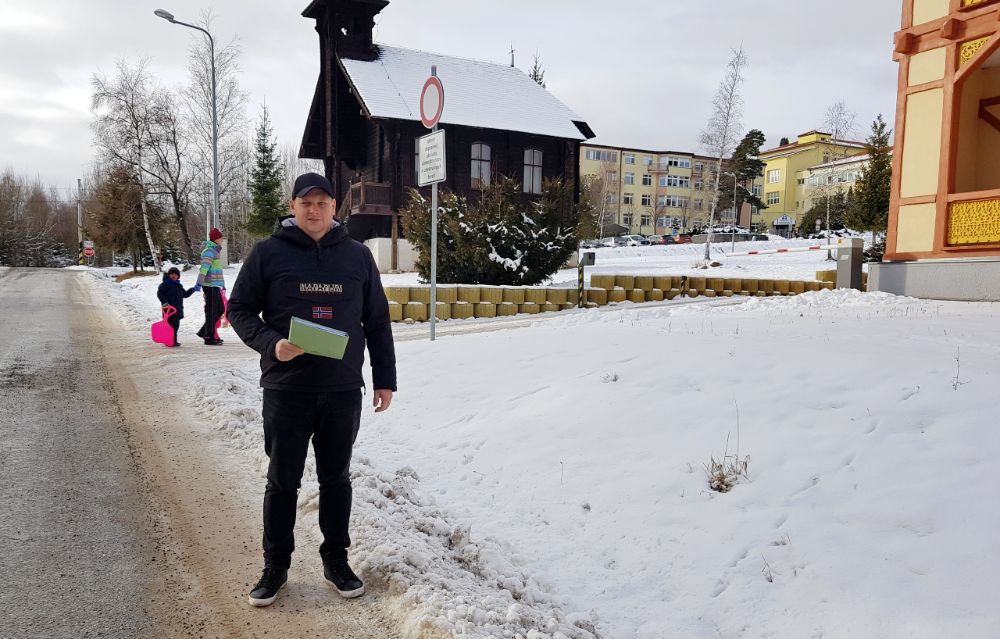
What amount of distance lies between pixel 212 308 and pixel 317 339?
841cm

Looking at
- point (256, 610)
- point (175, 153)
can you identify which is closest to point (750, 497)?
point (256, 610)

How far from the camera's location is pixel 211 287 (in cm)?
1008

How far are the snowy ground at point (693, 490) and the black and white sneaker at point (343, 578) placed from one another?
5.9 inches

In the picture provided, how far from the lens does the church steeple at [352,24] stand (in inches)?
1036

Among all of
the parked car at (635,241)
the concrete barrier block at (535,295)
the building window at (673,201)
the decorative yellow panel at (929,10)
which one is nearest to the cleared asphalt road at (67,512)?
the concrete barrier block at (535,295)

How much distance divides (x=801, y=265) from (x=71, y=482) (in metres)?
28.0

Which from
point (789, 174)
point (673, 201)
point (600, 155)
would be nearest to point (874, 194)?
point (789, 174)

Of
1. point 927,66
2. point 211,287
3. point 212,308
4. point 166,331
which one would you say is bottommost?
point 166,331

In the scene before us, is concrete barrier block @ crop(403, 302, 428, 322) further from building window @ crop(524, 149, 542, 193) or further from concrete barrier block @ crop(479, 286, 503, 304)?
building window @ crop(524, 149, 542, 193)

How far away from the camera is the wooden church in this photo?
82.7 ft

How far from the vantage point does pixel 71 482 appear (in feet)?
14.1

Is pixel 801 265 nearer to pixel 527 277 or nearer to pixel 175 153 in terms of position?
pixel 527 277

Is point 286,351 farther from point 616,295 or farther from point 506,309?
point 616,295

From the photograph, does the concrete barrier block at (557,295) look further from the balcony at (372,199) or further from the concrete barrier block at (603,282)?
the balcony at (372,199)
